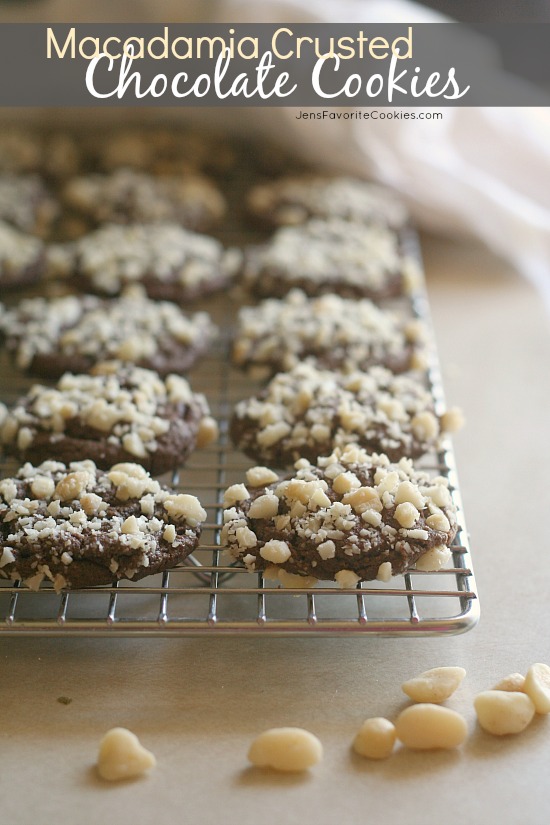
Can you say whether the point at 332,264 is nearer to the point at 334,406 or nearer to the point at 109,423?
the point at 334,406

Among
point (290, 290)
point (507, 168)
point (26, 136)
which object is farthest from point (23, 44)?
point (507, 168)

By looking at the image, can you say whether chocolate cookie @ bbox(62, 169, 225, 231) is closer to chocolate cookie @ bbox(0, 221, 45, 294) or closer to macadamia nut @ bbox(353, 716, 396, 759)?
chocolate cookie @ bbox(0, 221, 45, 294)

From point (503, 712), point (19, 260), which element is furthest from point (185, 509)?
point (19, 260)

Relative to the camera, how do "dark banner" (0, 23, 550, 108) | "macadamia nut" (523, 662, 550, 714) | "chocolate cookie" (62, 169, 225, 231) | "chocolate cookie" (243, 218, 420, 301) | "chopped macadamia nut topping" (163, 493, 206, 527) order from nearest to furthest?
"macadamia nut" (523, 662, 550, 714) < "chopped macadamia nut topping" (163, 493, 206, 527) < "chocolate cookie" (243, 218, 420, 301) < "dark banner" (0, 23, 550, 108) < "chocolate cookie" (62, 169, 225, 231)

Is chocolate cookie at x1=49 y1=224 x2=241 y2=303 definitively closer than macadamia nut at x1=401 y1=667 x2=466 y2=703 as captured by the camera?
No

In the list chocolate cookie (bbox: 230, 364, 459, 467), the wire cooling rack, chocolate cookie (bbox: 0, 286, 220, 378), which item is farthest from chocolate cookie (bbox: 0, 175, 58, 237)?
chocolate cookie (bbox: 230, 364, 459, 467)

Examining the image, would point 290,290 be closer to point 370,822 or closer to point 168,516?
point 168,516
